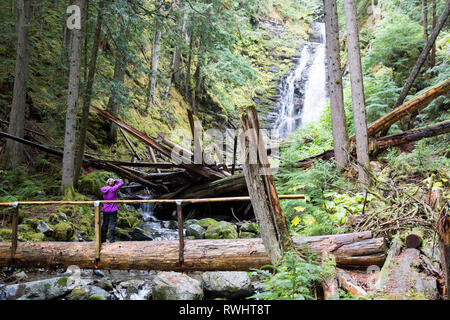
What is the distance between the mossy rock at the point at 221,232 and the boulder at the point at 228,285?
8.20 ft

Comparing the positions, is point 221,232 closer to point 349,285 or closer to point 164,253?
point 164,253

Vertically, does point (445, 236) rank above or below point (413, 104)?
below

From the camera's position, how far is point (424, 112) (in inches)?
465

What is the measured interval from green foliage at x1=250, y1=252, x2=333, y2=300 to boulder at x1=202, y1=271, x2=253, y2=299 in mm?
2391

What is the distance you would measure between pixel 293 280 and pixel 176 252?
9.45 feet

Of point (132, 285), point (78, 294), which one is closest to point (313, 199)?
point (132, 285)

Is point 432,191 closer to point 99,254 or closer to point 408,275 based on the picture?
point 408,275

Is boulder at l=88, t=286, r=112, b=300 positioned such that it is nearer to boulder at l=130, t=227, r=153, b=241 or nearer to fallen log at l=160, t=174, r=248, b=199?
boulder at l=130, t=227, r=153, b=241

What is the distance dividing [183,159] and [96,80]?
4.82 meters

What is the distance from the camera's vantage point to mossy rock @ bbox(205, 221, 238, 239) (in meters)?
9.14

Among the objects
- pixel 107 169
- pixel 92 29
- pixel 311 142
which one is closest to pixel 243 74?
pixel 311 142

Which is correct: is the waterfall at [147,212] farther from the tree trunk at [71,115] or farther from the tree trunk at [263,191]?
the tree trunk at [263,191]

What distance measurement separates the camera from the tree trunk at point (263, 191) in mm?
4027

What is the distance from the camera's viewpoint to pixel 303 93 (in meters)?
29.2
